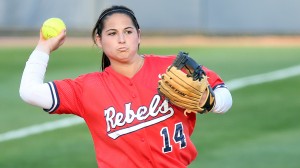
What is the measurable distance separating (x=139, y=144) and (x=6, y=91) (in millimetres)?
7528

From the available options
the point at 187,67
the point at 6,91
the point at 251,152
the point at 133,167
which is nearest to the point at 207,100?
the point at 187,67

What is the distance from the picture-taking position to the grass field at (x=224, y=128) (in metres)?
8.92

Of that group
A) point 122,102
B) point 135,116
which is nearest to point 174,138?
point 135,116

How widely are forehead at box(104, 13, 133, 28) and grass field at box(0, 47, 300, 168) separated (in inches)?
137

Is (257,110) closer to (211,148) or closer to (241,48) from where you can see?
(211,148)

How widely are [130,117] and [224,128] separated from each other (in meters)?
4.89

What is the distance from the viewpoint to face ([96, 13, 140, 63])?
5.25 m

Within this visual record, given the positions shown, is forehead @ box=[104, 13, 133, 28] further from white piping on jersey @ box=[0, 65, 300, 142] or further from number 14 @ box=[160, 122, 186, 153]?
white piping on jersey @ box=[0, 65, 300, 142]

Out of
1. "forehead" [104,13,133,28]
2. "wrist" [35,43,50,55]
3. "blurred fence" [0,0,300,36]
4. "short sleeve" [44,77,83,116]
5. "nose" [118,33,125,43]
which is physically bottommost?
"blurred fence" [0,0,300,36]

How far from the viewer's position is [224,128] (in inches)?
399

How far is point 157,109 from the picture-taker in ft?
17.6

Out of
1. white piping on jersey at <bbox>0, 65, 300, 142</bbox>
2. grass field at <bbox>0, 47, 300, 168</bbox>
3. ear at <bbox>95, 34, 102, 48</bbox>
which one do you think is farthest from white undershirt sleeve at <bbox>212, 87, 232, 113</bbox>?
white piping on jersey at <bbox>0, 65, 300, 142</bbox>

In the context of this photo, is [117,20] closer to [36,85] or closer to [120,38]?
[120,38]

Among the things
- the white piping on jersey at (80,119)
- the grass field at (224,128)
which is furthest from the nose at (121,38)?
the white piping on jersey at (80,119)
